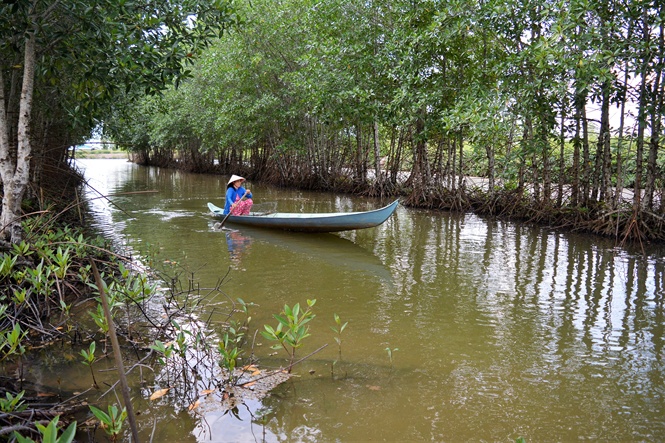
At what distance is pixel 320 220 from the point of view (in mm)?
8891

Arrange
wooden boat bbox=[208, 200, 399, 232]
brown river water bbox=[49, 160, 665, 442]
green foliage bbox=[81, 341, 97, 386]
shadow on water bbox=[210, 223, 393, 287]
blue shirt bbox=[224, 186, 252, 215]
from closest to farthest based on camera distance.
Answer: brown river water bbox=[49, 160, 665, 442], green foliage bbox=[81, 341, 97, 386], shadow on water bbox=[210, 223, 393, 287], wooden boat bbox=[208, 200, 399, 232], blue shirt bbox=[224, 186, 252, 215]

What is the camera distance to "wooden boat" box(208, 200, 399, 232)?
324 inches

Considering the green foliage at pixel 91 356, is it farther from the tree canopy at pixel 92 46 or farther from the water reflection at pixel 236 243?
the water reflection at pixel 236 243

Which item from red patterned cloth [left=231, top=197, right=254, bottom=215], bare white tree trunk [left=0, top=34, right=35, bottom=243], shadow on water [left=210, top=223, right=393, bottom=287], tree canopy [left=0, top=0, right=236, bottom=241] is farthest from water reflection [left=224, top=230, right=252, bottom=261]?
bare white tree trunk [left=0, top=34, right=35, bottom=243]

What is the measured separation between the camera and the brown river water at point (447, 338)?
3.10 meters

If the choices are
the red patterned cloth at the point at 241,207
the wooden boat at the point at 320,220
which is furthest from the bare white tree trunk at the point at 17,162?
the red patterned cloth at the point at 241,207

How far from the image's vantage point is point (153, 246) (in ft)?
27.0

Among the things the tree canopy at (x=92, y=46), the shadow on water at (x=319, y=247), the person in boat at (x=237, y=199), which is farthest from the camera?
the person in boat at (x=237, y=199)

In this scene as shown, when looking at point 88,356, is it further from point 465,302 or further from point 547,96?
point 547,96

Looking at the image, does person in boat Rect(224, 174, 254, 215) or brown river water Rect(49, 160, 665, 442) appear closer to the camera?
brown river water Rect(49, 160, 665, 442)

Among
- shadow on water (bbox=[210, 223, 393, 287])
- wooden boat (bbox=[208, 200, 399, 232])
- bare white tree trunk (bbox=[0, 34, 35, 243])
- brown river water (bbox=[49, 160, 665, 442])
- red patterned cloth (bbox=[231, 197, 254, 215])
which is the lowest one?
brown river water (bbox=[49, 160, 665, 442])

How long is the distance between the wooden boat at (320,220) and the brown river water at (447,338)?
0.31 m

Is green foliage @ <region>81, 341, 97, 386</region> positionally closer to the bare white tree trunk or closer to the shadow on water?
the bare white tree trunk

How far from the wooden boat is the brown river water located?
1.00 ft
